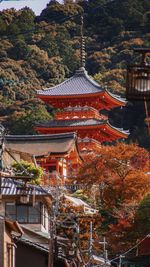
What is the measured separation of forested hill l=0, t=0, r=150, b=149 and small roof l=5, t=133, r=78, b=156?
1381 inches

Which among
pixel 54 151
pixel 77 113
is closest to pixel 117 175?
pixel 54 151

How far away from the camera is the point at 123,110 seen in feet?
370

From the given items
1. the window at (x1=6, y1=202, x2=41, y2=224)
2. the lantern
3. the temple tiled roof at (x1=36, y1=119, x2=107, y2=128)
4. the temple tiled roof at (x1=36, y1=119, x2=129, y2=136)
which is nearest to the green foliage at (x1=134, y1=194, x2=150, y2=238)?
the window at (x1=6, y1=202, x2=41, y2=224)

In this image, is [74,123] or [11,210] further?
[74,123]

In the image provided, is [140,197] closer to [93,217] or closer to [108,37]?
[93,217]

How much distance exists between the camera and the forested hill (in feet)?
378

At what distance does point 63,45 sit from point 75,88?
51942mm

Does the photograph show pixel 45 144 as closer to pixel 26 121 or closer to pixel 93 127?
pixel 93 127

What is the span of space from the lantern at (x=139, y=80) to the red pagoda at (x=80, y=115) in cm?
6421

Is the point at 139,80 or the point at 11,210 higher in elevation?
the point at 139,80

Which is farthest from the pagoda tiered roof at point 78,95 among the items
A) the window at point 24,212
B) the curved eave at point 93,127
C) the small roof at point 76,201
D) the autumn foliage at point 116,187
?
the window at point 24,212

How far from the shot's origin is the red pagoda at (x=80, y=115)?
77.6m

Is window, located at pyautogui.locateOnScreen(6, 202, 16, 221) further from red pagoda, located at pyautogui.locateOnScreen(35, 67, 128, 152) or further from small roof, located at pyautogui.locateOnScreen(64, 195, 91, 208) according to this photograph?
red pagoda, located at pyautogui.locateOnScreen(35, 67, 128, 152)

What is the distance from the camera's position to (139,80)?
12000mm
